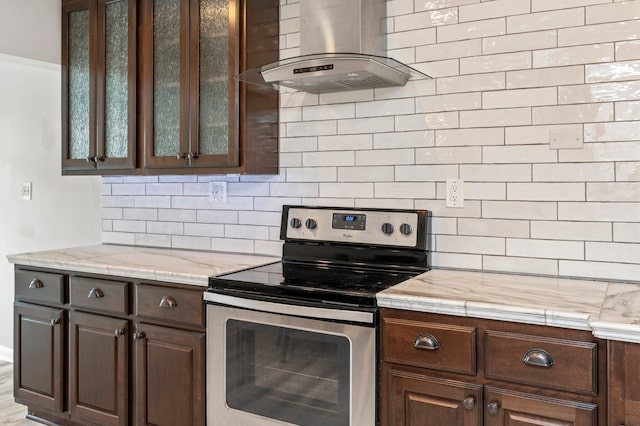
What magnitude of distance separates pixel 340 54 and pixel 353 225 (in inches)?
29.9

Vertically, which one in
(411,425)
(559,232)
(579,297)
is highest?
(559,232)

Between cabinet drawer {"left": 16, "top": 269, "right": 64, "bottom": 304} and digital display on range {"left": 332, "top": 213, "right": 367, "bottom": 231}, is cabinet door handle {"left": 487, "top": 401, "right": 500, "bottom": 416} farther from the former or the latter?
cabinet drawer {"left": 16, "top": 269, "right": 64, "bottom": 304}

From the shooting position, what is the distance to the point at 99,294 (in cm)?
251

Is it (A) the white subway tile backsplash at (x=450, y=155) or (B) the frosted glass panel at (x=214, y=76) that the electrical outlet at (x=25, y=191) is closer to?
(B) the frosted glass panel at (x=214, y=76)

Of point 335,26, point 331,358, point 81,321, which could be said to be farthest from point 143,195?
point 331,358

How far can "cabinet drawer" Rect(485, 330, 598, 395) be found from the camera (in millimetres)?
1536

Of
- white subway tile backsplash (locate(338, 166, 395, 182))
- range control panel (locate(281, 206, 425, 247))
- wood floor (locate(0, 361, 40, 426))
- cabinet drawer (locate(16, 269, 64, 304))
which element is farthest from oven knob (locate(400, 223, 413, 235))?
wood floor (locate(0, 361, 40, 426))

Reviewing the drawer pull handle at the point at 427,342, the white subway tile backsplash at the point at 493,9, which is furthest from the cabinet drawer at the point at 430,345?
the white subway tile backsplash at the point at 493,9

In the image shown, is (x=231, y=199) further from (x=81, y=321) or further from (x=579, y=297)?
(x=579, y=297)

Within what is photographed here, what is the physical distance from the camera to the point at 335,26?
7.67 ft

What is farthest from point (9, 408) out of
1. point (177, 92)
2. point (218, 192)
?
point (177, 92)

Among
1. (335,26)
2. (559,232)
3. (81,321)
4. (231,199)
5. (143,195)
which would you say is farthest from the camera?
(143,195)

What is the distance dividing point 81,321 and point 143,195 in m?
0.88

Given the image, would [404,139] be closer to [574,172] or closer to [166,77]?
[574,172]
